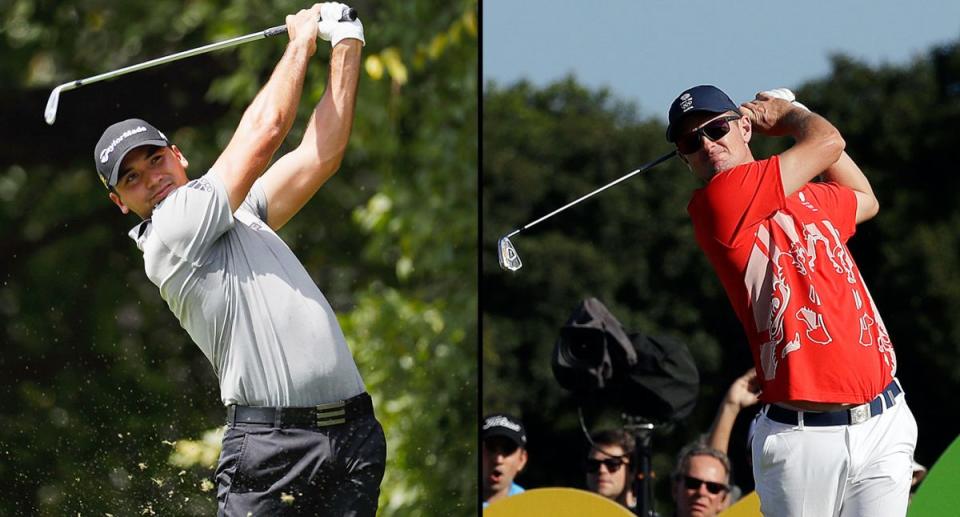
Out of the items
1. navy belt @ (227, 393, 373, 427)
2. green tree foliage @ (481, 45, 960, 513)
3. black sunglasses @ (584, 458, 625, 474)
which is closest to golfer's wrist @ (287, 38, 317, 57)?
navy belt @ (227, 393, 373, 427)

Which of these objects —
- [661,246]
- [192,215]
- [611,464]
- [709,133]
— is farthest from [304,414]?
[661,246]

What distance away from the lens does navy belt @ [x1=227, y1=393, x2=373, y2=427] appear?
3523 mm

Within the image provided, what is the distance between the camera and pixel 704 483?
15.8 feet

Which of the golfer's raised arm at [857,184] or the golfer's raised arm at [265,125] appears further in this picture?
the golfer's raised arm at [857,184]

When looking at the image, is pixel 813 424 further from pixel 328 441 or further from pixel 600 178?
pixel 600 178

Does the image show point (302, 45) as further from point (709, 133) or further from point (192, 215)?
point (709, 133)

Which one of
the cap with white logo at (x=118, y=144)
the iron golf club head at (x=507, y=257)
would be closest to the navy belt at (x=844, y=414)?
the iron golf club head at (x=507, y=257)

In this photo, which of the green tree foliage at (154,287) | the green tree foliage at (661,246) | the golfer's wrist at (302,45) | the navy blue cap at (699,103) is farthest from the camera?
the green tree foliage at (661,246)

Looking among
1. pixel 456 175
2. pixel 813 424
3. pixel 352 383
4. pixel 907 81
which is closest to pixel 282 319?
pixel 352 383

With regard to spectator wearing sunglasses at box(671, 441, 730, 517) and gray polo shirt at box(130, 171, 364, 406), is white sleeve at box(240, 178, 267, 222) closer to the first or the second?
gray polo shirt at box(130, 171, 364, 406)

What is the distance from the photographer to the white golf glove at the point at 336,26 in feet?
11.8

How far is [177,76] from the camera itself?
15.9 feet

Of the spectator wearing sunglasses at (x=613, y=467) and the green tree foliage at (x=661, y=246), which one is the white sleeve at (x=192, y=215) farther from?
the green tree foliage at (x=661, y=246)

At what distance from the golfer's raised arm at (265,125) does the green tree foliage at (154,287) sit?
3.99 ft
